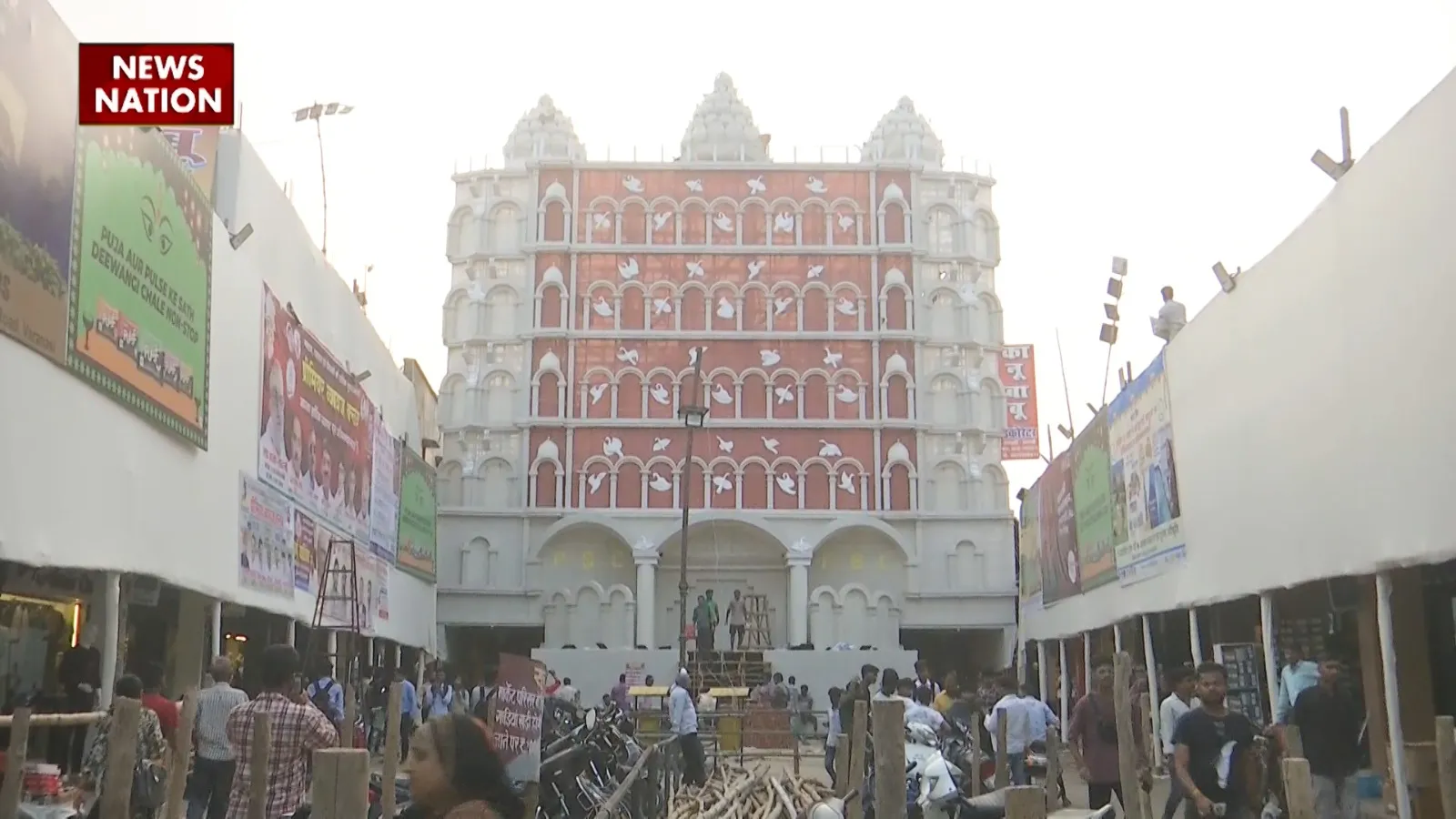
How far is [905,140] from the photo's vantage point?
41.0 meters

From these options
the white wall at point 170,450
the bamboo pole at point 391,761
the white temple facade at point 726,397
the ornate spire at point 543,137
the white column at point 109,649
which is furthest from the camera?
the ornate spire at point 543,137

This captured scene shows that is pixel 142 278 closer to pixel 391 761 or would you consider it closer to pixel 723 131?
pixel 391 761

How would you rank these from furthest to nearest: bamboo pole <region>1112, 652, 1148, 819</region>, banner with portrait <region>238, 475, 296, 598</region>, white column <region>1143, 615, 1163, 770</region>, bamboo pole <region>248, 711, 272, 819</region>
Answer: white column <region>1143, 615, 1163, 770</region>
banner with portrait <region>238, 475, 296, 598</region>
bamboo pole <region>1112, 652, 1148, 819</region>
bamboo pole <region>248, 711, 272, 819</region>

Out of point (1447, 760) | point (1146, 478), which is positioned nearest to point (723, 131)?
point (1146, 478)

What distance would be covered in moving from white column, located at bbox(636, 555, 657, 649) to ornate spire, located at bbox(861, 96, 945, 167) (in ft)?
46.2

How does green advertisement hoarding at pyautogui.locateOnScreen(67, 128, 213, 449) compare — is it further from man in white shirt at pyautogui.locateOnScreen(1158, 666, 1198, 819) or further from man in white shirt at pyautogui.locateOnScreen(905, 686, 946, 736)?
man in white shirt at pyautogui.locateOnScreen(1158, 666, 1198, 819)

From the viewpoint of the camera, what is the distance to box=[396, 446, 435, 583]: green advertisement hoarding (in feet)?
93.6

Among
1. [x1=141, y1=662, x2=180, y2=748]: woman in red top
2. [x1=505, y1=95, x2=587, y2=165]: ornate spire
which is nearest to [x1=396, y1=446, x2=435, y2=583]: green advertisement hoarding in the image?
[x1=505, y1=95, x2=587, y2=165]: ornate spire

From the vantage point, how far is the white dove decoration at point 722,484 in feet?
125

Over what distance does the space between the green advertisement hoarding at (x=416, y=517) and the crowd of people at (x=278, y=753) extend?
14658 millimetres

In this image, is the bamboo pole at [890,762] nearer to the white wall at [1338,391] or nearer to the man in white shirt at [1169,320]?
the white wall at [1338,391]

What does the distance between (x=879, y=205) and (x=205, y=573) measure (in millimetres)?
28087

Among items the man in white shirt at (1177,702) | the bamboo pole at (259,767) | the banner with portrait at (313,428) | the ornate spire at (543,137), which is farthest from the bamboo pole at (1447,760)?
the ornate spire at (543,137)

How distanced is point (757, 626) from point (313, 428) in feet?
59.7
